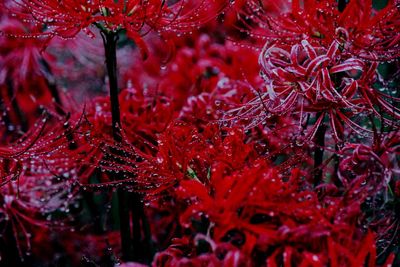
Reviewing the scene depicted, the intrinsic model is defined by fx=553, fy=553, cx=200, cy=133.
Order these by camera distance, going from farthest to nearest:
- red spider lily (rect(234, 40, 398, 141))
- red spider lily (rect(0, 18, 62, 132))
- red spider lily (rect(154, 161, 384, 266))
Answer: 1. red spider lily (rect(0, 18, 62, 132))
2. red spider lily (rect(234, 40, 398, 141))
3. red spider lily (rect(154, 161, 384, 266))

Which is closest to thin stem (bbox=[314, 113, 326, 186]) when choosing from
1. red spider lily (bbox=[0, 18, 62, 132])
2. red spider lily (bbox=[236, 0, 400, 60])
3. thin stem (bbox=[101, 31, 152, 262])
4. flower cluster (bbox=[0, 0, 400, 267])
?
flower cluster (bbox=[0, 0, 400, 267])

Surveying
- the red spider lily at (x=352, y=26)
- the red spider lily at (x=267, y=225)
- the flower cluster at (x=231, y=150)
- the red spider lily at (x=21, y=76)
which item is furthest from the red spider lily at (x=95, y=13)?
the red spider lily at (x=21, y=76)

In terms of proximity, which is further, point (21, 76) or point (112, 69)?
point (21, 76)

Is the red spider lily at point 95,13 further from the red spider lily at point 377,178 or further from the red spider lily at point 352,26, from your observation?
the red spider lily at point 377,178

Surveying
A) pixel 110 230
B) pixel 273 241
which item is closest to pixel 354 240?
pixel 273 241

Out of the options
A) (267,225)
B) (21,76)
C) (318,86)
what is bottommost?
(267,225)

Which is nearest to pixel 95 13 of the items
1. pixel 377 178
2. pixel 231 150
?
pixel 231 150

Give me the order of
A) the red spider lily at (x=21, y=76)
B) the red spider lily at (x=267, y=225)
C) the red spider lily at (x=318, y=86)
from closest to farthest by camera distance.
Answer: the red spider lily at (x=267, y=225)
the red spider lily at (x=318, y=86)
the red spider lily at (x=21, y=76)

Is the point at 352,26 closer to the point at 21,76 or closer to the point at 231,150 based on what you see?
the point at 231,150

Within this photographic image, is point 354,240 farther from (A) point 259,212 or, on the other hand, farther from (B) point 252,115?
(B) point 252,115

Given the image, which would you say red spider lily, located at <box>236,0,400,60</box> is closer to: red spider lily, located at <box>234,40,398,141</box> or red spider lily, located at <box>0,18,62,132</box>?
red spider lily, located at <box>234,40,398,141</box>

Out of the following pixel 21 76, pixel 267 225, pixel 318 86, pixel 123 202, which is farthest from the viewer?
pixel 21 76

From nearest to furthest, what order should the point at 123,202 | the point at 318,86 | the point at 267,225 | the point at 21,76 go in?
the point at 267,225 → the point at 318,86 → the point at 123,202 → the point at 21,76

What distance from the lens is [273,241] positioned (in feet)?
1.58
